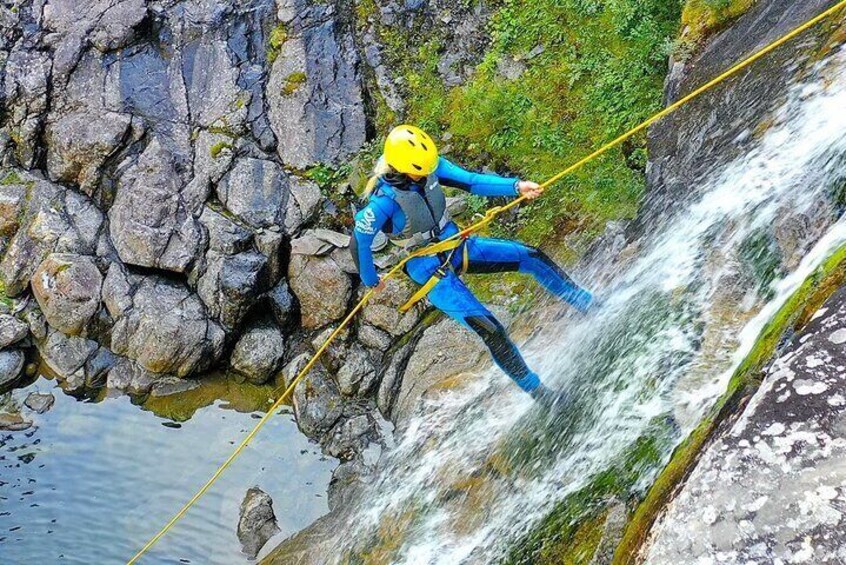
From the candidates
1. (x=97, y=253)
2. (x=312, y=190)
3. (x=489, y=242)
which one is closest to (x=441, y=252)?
(x=489, y=242)

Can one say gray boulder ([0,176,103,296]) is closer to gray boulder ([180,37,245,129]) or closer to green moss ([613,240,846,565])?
gray boulder ([180,37,245,129])

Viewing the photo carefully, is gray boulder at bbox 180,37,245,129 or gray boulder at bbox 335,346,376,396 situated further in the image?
gray boulder at bbox 180,37,245,129

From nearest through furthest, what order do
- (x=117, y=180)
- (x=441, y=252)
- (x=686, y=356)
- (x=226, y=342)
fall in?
1. (x=686, y=356)
2. (x=441, y=252)
3. (x=226, y=342)
4. (x=117, y=180)

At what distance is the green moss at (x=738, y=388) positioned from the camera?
3.65 m

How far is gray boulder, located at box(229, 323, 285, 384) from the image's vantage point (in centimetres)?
1048

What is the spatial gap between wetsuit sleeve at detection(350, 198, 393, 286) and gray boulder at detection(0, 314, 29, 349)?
21.2ft

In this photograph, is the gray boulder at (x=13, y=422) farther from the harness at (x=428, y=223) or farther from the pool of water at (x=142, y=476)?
the harness at (x=428, y=223)

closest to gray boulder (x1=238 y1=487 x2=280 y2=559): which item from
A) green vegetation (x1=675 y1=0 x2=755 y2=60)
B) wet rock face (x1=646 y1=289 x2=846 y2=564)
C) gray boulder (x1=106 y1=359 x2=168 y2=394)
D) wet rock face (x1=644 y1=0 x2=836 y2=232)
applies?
gray boulder (x1=106 y1=359 x2=168 y2=394)

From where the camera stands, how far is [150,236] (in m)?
10.9

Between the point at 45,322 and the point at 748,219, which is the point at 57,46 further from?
the point at 748,219

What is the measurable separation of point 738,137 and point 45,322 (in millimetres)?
9592

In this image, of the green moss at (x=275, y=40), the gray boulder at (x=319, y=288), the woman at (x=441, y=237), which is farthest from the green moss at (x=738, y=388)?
the green moss at (x=275, y=40)

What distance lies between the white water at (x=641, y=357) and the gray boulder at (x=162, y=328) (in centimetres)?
373

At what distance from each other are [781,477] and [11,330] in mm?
10592
